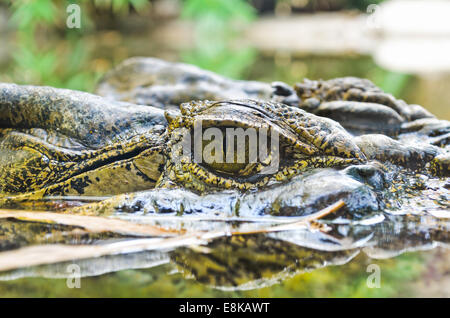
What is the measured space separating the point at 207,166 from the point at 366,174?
77 cm

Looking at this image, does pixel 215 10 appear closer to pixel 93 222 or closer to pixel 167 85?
pixel 167 85

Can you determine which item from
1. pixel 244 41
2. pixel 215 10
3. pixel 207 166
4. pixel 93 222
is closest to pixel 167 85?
pixel 207 166

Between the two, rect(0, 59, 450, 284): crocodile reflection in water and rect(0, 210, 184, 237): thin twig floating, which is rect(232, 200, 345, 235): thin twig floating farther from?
rect(0, 210, 184, 237): thin twig floating

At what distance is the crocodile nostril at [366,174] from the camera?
84.0 inches

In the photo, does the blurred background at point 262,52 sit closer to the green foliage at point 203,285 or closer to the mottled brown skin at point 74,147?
the green foliage at point 203,285

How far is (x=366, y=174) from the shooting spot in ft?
7.02

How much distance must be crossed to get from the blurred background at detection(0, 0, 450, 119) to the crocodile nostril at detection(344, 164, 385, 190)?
2521 mm

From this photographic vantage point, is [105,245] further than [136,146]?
No

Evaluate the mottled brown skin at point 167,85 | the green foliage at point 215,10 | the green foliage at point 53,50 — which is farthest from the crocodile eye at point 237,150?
the green foliage at point 215,10

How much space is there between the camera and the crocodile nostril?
213cm

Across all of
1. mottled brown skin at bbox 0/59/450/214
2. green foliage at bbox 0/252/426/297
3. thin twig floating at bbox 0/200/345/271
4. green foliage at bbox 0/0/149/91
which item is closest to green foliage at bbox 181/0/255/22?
green foliage at bbox 0/0/149/91

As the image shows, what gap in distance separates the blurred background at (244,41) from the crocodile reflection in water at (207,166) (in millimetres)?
2419
